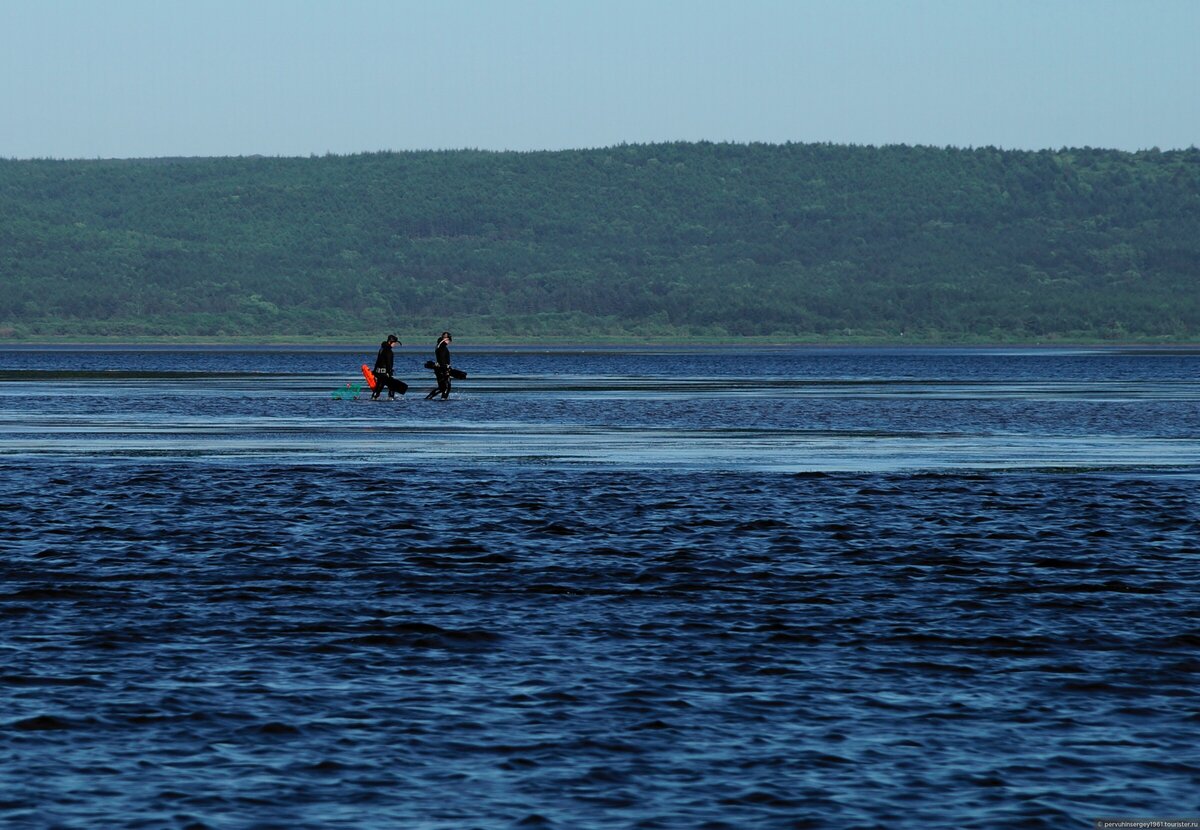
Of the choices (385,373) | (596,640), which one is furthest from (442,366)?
(596,640)

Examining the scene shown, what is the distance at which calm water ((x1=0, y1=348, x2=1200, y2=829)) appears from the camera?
39.0ft

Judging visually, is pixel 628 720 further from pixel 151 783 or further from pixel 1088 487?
pixel 1088 487

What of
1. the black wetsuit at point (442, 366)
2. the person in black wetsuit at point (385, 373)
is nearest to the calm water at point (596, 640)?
the person in black wetsuit at point (385, 373)

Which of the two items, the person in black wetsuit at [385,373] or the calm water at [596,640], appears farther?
the person in black wetsuit at [385,373]

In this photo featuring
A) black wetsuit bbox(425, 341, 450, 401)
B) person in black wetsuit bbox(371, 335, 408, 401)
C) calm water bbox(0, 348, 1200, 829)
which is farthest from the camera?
black wetsuit bbox(425, 341, 450, 401)

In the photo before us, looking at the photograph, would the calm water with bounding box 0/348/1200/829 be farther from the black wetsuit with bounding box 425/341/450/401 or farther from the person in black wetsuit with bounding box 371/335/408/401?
the black wetsuit with bounding box 425/341/450/401

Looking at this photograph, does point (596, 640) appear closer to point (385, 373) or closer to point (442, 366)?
point (385, 373)

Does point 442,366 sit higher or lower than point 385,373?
higher

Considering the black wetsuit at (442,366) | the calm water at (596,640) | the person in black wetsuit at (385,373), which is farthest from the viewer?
the black wetsuit at (442,366)

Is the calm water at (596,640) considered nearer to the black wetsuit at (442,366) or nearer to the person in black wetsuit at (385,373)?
the person in black wetsuit at (385,373)

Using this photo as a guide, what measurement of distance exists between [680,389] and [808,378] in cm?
2082

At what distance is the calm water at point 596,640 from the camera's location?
468 inches

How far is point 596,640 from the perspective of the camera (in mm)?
16641

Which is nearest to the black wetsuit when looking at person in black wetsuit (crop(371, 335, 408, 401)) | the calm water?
person in black wetsuit (crop(371, 335, 408, 401))
